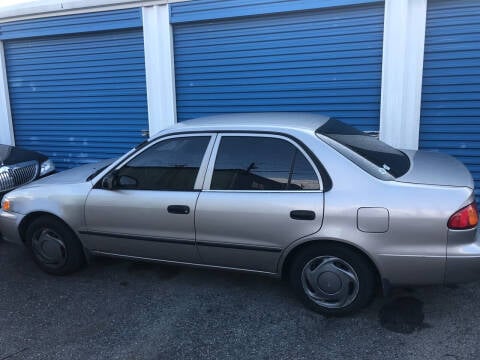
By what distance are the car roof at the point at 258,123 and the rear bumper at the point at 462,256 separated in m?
1.32

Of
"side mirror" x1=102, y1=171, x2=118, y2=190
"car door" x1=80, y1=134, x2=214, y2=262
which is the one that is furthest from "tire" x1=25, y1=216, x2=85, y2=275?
"side mirror" x1=102, y1=171, x2=118, y2=190

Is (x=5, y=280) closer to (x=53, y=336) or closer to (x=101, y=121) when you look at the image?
(x=53, y=336)

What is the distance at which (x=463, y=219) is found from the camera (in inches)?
117

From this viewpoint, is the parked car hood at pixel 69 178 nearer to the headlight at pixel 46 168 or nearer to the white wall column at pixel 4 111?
the headlight at pixel 46 168

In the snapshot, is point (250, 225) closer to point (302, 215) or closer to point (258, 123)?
point (302, 215)

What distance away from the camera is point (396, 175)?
328 centimetres

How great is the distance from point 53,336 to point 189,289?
119 centimetres

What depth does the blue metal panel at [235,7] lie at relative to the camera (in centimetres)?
571

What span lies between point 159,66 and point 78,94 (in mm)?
1877

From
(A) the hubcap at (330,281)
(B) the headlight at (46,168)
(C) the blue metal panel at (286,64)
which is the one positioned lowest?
(A) the hubcap at (330,281)

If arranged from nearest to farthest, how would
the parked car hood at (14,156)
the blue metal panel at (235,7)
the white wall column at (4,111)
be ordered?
the blue metal panel at (235,7)
the parked car hood at (14,156)
the white wall column at (4,111)

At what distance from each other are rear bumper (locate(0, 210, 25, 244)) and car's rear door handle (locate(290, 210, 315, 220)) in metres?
2.73

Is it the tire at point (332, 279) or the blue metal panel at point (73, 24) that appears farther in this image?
the blue metal panel at point (73, 24)

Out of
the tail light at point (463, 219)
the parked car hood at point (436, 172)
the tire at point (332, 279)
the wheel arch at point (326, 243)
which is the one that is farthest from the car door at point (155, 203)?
the tail light at point (463, 219)
